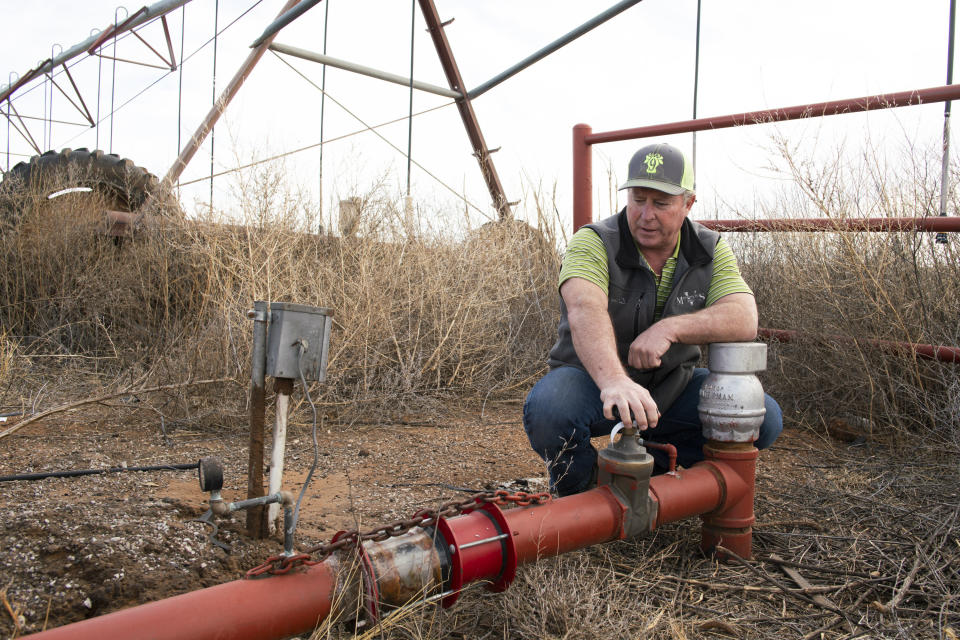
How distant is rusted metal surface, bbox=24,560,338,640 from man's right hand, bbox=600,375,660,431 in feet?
3.02

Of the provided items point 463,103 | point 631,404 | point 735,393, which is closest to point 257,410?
point 631,404

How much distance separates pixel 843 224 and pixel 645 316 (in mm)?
1535

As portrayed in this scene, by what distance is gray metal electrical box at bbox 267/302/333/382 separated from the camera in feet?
6.70

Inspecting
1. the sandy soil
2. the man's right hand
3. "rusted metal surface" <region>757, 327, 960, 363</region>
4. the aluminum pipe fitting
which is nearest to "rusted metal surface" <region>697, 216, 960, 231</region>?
"rusted metal surface" <region>757, 327, 960, 363</region>

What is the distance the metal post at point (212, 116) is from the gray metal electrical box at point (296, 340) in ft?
17.7

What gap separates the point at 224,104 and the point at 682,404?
19.6ft

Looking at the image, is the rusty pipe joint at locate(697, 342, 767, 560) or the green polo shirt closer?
the rusty pipe joint at locate(697, 342, 767, 560)

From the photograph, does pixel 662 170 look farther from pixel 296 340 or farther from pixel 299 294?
pixel 299 294

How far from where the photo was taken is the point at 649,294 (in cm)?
267

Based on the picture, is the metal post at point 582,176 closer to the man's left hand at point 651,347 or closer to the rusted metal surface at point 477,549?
the man's left hand at point 651,347

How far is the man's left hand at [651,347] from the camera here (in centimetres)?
234

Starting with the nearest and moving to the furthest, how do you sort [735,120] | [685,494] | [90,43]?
[685,494] < [735,120] < [90,43]

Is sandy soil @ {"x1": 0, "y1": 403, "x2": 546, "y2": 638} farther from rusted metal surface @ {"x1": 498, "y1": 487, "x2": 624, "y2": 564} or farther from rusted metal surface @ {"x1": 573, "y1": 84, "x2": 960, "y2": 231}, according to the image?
rusted metal surface @ {"x1": 573, "y1": 84, "x2": 960, "y2": 231}

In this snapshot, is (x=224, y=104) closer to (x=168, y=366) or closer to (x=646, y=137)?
(x=168, y=366)
